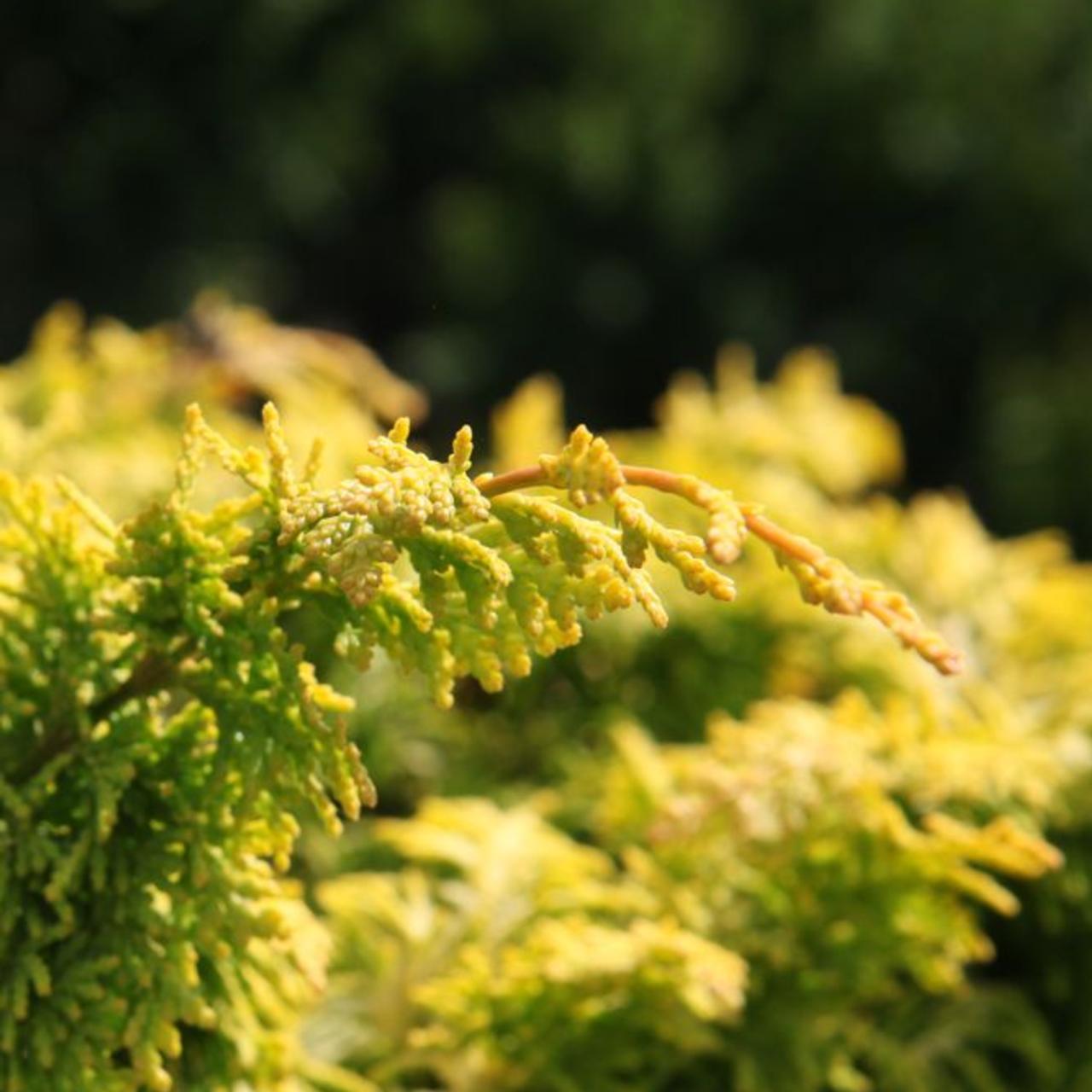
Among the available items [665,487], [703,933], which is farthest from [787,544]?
[703,933]

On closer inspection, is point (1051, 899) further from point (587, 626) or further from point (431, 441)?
point (431, 441)

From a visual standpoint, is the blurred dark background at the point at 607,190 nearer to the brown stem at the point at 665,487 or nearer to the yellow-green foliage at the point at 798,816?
the yellow-green foliage at the point at 798,816

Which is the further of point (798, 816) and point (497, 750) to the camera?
point (497, 750)

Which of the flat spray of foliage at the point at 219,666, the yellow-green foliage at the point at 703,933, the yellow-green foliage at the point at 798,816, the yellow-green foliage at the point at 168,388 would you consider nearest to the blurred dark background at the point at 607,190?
the yellow-green foliage at the point at 168,388

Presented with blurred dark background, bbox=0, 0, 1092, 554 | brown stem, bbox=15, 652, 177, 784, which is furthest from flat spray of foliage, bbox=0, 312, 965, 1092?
blurred dark background, bbox=0, 0, 1092, 554

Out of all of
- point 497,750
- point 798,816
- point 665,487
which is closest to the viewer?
point 665,487

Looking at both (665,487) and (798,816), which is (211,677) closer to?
(665,487)

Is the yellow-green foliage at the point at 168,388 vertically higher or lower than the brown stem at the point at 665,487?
higher
